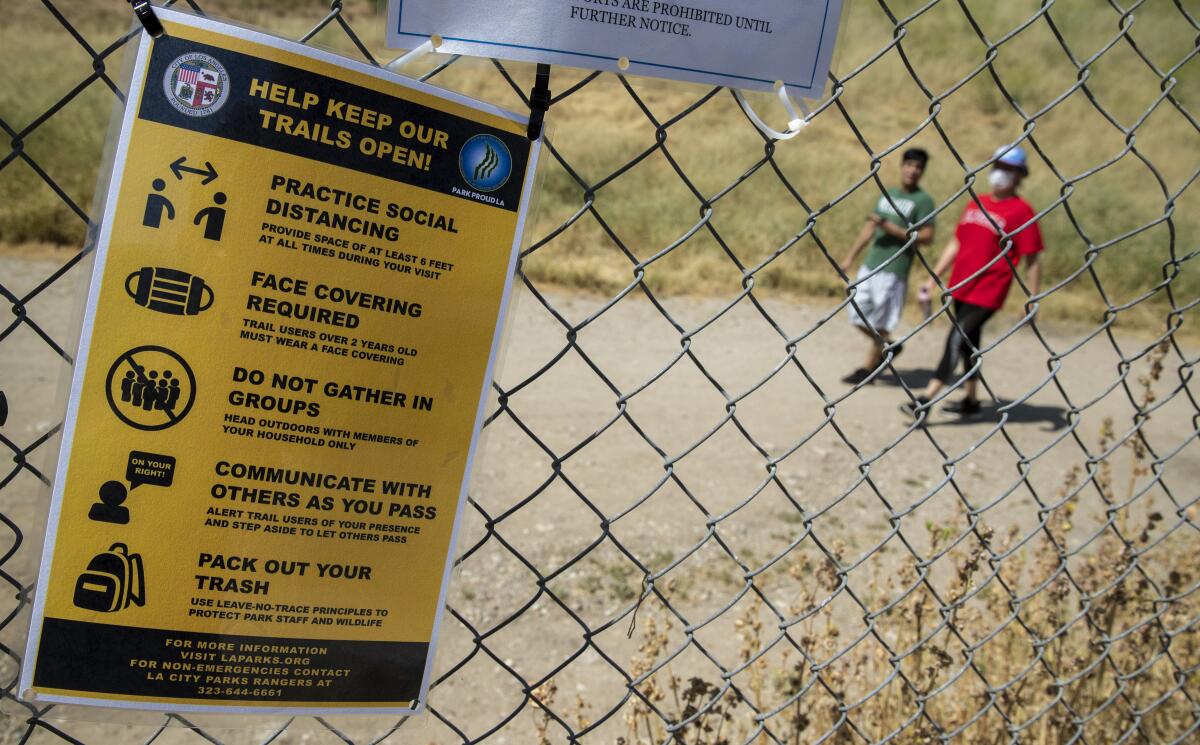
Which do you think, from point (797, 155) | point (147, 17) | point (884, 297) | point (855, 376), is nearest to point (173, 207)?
point (147, 17)

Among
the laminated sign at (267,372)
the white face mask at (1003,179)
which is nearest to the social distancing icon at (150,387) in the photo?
the laminated sign at (267,372)

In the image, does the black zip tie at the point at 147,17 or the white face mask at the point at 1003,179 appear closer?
the black zip tie at the point at 147,17

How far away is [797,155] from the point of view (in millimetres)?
12930

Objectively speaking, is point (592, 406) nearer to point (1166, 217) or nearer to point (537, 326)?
point (537, 326)

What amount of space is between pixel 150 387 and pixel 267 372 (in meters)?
0.12

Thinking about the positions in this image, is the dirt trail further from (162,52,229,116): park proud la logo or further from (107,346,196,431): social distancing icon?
(162,52,229,116): park proud la logo

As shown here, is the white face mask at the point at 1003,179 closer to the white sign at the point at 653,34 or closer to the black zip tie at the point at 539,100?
the white sign at the point at 653,34

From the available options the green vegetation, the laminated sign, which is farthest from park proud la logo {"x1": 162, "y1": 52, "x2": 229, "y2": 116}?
the green vegetation

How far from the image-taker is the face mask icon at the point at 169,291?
3.33 feet

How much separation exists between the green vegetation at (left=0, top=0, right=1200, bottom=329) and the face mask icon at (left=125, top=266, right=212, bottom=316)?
177 inches

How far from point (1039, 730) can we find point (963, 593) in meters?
0.66

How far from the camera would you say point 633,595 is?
145 inches

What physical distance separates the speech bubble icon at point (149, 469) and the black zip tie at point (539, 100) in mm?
571

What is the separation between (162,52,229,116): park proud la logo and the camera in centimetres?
98
